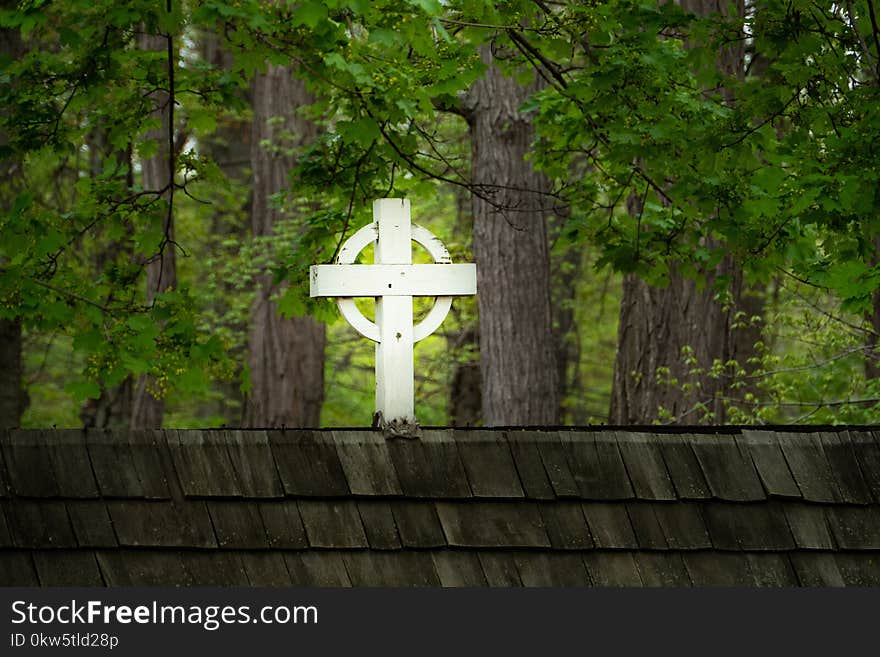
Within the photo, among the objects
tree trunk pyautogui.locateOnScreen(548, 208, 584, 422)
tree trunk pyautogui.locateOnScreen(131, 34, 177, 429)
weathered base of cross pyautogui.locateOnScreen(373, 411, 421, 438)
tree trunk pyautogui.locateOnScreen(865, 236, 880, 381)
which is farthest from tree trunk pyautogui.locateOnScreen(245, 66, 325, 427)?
weathered base of cross pyautogui.locateOnScreen(373, 411, 421, 438)

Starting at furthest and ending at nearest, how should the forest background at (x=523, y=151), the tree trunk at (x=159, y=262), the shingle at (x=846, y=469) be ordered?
the tree trunk at (x=159, y=262) → the forest background at (x=523, y=151) → the shingle at (x=846, y=469)

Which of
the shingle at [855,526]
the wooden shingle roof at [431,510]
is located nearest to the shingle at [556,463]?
the wooden shingle roof at [431,510]

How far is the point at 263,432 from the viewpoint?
3346 millimetres

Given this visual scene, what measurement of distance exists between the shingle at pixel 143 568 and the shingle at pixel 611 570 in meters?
1.19

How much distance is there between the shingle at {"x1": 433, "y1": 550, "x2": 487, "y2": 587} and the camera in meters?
3.25

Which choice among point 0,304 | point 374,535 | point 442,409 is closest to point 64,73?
point 0,304

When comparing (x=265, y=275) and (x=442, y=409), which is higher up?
(x=265, y=275)

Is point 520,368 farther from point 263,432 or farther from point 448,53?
point 263,432

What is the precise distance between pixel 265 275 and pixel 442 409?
21.9ft

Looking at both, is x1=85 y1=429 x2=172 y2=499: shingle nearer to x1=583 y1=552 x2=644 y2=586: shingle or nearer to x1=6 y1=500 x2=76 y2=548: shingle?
x1=6 y1=500 x2=76 y2=548: shingle

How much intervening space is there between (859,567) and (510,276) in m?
6.46

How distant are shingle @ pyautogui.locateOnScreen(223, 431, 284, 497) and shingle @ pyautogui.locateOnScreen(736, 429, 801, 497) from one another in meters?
1.46

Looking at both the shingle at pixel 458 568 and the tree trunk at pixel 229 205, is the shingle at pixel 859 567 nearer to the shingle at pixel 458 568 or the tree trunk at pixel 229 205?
the shingle at pixel 458 568

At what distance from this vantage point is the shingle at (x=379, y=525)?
10.7 feet
